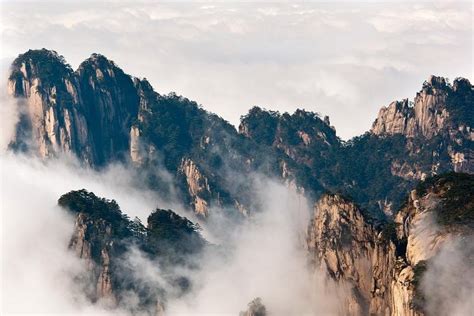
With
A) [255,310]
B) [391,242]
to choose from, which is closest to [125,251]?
[255,310]

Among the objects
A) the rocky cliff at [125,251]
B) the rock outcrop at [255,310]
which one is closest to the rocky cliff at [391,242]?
the rock outcrop at [255,310]

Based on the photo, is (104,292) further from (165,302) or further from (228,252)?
(228,252)

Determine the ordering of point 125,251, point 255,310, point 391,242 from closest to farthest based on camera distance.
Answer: point 391,242 → point 255,310 → point 125,251

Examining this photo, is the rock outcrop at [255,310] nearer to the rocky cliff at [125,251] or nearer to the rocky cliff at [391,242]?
the rocky cliff at [391,242]

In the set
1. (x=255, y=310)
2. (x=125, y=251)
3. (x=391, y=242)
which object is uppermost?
(x=391, y=242)

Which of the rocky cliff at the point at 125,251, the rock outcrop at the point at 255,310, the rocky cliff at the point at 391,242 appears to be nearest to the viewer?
the rocky cliff at the point at 391,242

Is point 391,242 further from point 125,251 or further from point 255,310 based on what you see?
point 125,251

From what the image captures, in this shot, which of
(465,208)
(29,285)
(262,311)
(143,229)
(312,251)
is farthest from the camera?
(143,229)

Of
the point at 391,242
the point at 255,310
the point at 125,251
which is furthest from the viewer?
the point at 125,251

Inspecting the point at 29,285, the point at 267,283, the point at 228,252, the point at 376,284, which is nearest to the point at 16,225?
the point at 29,285
